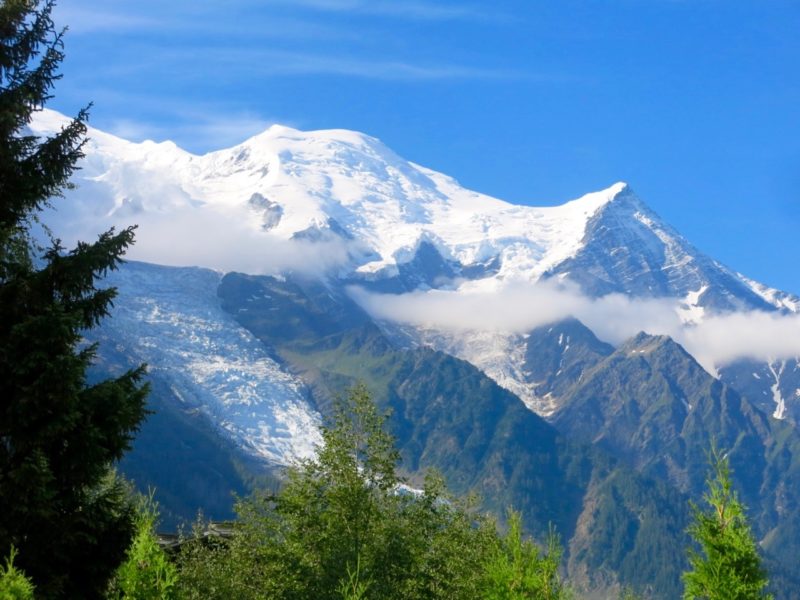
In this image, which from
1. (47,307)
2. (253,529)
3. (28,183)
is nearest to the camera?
(47,307)

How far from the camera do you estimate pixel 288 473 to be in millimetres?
55938

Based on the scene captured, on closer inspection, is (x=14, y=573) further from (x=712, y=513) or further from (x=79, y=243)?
(x=712, y=513)

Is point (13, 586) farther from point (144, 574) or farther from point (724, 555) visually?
point (724, 555)

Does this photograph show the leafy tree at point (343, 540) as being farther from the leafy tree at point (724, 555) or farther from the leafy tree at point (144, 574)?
the leafy tree at point (724, 555)

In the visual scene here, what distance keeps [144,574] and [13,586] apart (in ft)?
43.9

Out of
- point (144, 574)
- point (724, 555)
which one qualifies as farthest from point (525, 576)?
point (144, 574)

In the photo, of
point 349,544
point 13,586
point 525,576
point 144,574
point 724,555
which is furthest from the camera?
point 349,544

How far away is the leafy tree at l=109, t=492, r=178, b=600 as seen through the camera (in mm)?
38719

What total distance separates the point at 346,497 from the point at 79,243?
2508 centimetres

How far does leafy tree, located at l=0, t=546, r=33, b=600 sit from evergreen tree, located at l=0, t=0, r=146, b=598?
4.69ft

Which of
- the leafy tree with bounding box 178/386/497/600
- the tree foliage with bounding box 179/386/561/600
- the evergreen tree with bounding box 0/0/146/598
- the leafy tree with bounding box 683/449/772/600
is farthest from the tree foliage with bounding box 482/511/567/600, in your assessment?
the evergreen tree with bounding box 0/0/146/598

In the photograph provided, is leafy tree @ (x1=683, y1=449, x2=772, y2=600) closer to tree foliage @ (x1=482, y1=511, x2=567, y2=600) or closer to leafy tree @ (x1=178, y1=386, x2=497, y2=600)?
tree foliage @ (x1=482, y1=511, x2=567, y2=600)

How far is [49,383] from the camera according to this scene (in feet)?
92.5

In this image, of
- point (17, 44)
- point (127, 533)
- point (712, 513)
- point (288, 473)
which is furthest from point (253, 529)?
point (17, 44)
